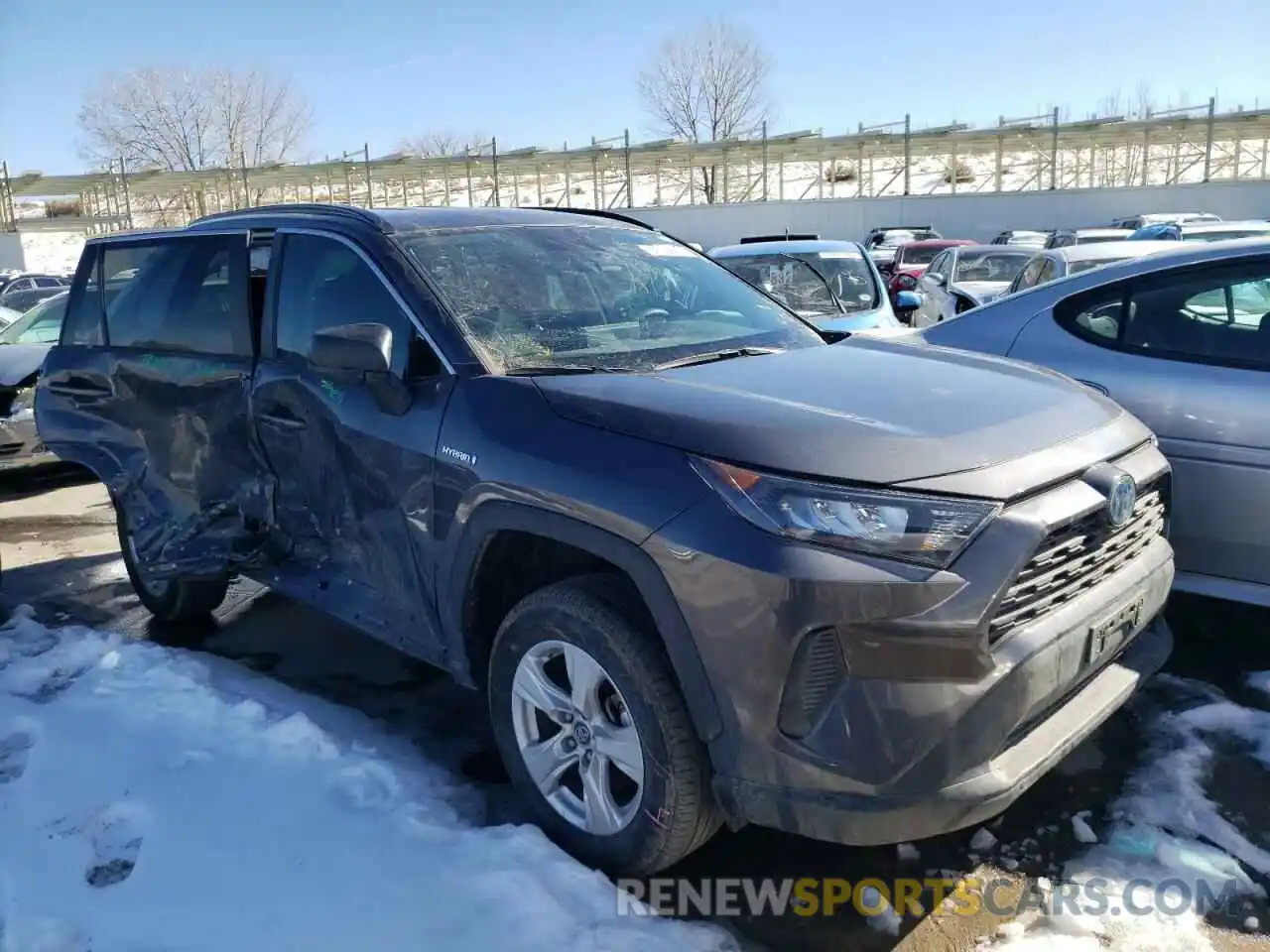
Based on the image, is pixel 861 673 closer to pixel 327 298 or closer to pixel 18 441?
pixel 327 298

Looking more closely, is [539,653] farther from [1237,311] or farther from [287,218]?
[1237,311]

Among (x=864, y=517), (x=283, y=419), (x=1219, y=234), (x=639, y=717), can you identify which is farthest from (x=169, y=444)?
(x=1219, y=234)

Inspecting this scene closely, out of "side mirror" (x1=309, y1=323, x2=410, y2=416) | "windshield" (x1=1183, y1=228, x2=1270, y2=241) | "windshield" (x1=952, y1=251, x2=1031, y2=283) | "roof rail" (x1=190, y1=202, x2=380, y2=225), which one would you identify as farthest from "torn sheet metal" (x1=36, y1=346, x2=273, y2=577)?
"windshield" (x1=1183, y1=228, x2=1270, y2=241)

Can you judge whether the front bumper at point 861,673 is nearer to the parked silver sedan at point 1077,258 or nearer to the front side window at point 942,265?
the parked silver sedan at point 1077,258

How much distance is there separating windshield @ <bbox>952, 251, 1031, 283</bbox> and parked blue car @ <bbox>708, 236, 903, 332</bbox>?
5.23 meters

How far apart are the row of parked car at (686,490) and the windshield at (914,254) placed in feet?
57.4

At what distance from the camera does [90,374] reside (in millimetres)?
4879

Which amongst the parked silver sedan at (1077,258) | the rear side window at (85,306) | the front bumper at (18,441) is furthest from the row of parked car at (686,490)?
the front bumper at (18,441)

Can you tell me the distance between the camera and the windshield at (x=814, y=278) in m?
8.49

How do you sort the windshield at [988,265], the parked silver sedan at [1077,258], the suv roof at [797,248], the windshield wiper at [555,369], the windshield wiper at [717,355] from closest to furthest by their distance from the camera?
the windshield wiper at [555,369]
the windshield wiper at [717,355]
the parked silver sedan at [1077,258]
the suv roof at [797,248]
the windshield at [988,265]

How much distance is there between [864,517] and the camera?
2.29 meters

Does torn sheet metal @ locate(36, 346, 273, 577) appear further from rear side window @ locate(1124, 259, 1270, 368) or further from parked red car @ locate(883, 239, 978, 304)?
parked red car @ locate(883, 239, 978, 304)

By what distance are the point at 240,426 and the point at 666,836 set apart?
251cm

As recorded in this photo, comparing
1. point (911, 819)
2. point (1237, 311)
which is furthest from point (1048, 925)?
point (1237, 311)
